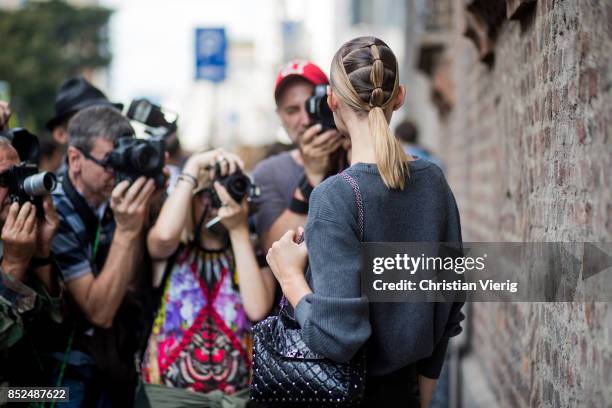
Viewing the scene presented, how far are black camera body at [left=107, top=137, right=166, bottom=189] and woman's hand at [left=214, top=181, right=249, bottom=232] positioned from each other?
370mm

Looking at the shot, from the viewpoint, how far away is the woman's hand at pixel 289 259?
2.52 metres

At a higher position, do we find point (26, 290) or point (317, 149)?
point (317, 149)

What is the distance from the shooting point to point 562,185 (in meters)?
2.57

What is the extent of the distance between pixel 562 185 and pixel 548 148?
255mm

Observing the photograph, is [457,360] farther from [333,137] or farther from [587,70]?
[587,70]

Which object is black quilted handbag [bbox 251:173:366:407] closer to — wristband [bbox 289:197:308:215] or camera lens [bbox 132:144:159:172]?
wristband [bbox 289:197:308:215]

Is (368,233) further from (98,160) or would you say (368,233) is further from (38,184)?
(98,160)

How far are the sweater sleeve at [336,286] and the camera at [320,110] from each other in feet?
3.59

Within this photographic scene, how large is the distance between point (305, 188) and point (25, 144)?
1269 millimetres

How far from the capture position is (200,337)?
356 centimetres

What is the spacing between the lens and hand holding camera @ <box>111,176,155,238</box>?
3566 mm

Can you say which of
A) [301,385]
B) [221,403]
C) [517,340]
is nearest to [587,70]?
[301,385]

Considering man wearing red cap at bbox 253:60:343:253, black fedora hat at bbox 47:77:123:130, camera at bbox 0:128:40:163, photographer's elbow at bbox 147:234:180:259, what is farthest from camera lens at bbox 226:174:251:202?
black fedora hat at bbox 47:77:123:130

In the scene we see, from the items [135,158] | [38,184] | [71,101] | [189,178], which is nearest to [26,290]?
[38,184]
